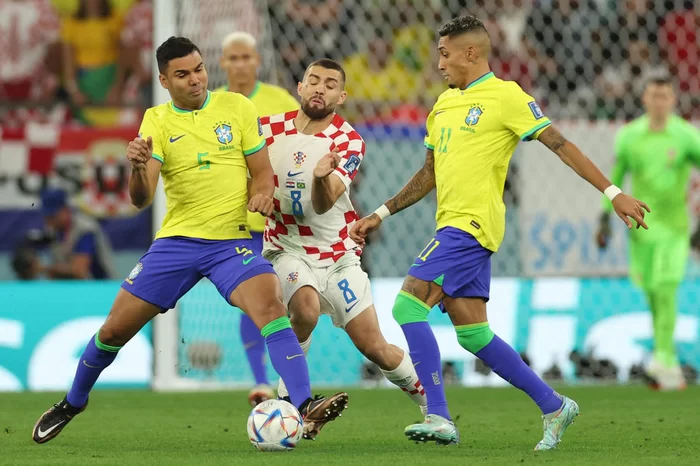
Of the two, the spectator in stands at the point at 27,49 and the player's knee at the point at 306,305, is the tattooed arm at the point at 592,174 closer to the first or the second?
the player's knee at the point at 306,305

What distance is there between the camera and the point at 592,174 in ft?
18.7

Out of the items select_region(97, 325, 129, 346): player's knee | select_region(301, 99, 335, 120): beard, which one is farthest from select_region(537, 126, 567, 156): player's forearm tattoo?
select_region(97, 325, 129, 346): player's knee

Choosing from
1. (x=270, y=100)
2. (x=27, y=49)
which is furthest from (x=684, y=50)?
(x=27, y=49)

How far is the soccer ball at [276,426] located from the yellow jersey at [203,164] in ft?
3.06

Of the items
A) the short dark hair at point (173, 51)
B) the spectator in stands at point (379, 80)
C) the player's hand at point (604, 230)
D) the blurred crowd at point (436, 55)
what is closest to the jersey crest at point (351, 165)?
the short dark hair at point (173, 51)

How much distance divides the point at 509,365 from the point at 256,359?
3070mm

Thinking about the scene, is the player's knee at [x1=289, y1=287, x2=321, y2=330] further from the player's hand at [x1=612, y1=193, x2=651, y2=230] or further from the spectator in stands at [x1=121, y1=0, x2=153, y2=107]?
the spectator in stands at [x1=121, y1=0, x2=153, y2=107]

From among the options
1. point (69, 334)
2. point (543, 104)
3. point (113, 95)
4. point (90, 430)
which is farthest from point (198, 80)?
point (113, 95)

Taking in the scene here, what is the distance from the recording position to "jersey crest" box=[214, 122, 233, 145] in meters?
6.25

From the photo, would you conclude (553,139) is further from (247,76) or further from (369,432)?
(247,76)

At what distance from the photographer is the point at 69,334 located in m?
10.7

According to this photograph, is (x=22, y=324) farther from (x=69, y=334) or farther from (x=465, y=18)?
(x=465, y=18)

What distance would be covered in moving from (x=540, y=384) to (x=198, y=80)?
85.8 inches

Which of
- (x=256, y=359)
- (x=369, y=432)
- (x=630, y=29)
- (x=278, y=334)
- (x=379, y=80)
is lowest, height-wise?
(x=369, y=432)
